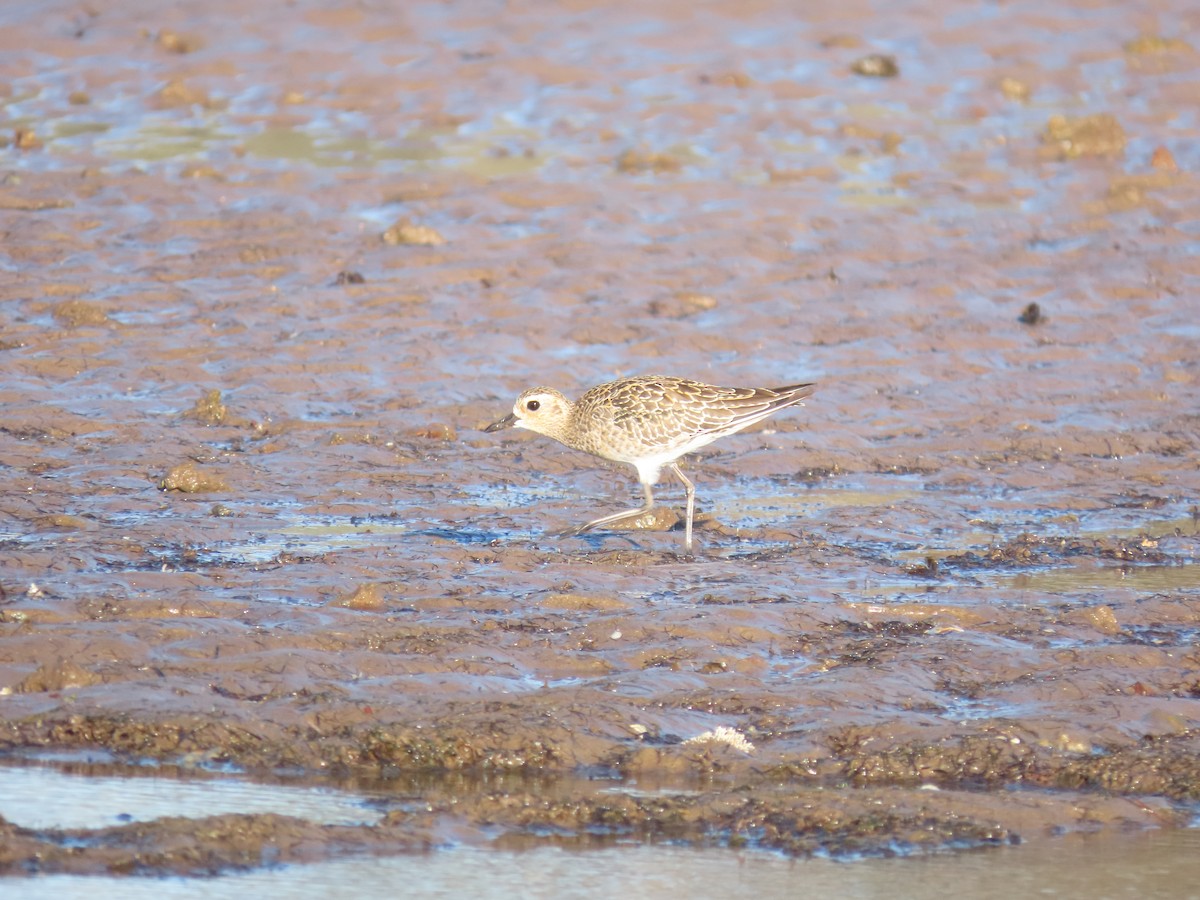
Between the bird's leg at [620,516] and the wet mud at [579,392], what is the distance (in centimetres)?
14

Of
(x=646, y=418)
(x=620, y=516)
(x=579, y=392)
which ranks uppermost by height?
(x=646, y=418)

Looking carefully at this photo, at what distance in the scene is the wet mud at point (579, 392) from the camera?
23.2ft

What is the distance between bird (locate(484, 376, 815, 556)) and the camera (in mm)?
10328

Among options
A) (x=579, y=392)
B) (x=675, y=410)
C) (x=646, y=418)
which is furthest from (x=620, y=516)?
(x=579, y=392)

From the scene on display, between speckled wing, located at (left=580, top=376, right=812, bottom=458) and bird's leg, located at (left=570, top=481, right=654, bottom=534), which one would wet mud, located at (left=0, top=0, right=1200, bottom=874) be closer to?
bird's leg, located at (left=570, top=481, right=654, bottom=534)

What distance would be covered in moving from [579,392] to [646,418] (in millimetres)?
3084

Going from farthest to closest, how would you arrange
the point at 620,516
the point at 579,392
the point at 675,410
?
the point at 579,392
the point at 675,410
the point at 620,516

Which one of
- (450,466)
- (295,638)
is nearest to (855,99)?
(450,466)

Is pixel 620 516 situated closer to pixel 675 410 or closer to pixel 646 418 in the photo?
pixel 646 418

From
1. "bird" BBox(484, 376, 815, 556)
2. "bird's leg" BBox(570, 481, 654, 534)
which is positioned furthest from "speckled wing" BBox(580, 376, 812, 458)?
"bird's leg" BBox(570, 481, 654, 534)

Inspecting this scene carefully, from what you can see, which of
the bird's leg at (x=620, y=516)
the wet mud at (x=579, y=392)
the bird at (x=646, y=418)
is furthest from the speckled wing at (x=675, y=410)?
the wet mud at (x=579, y=392)

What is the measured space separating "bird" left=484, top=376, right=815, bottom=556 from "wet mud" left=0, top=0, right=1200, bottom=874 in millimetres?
421

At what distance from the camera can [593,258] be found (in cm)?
1619

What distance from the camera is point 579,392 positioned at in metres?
13.4
